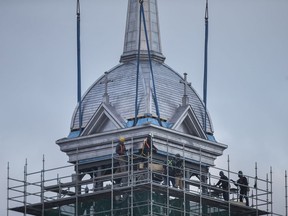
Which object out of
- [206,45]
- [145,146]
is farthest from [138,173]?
[206,45]

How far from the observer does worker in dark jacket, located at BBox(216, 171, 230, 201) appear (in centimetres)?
14538

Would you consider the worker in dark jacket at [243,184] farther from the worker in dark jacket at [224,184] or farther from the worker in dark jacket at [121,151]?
the worker in dark jacket at [121,151]

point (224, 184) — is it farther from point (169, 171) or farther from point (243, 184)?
point (169, 171)

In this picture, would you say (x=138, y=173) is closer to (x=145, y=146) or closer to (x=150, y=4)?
(x=145, y=146)

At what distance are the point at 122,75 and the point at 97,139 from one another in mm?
3892

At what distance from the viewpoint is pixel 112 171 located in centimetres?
14225

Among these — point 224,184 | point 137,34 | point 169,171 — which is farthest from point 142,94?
point 224,184

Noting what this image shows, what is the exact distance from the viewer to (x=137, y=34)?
5846 inches

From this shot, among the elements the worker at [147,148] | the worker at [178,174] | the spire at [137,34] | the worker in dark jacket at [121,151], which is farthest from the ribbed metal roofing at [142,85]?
the worker at [147,148]

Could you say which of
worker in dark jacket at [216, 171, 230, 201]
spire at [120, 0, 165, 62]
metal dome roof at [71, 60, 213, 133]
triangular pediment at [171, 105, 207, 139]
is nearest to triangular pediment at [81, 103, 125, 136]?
metal dome roof at [71, 60, 213, 133]

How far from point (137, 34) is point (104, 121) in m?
5.38

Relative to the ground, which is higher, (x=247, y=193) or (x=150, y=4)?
(x=150, y=4)

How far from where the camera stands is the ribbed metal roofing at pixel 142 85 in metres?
146

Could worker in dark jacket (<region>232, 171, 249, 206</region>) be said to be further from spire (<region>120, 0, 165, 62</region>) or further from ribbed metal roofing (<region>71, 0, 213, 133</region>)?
spire (<region>120, 0, 165, 62</region>)
